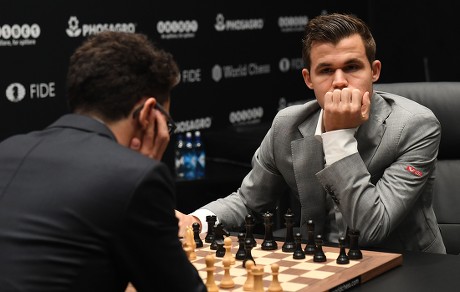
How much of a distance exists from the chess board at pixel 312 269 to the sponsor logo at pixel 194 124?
3256mm

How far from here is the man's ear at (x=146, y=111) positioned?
1.91 meters

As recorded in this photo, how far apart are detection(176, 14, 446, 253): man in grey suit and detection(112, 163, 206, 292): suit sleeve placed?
3.57 ft

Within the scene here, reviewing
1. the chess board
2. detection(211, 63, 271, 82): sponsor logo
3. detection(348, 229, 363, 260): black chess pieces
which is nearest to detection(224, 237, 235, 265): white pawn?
the chess board

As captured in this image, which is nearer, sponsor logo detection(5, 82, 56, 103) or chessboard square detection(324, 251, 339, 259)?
chessboard square detection(324, 251, 339, 259)

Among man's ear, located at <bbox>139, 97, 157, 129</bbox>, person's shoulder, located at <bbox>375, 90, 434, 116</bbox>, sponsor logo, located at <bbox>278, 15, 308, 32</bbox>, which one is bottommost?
sponsor logo, located at <bbox>278, 15, 308, 32</bbox>

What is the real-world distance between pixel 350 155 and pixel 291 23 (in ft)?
14.0

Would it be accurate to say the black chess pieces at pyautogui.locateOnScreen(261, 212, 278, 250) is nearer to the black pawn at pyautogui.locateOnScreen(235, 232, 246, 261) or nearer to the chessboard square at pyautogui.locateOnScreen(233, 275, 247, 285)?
the black pawn at pyautogui.locateOnScreen(235, 232, 246, 261)

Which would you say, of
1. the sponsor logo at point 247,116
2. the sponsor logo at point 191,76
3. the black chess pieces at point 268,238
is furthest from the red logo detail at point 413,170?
the sponsor logo at point 247,116

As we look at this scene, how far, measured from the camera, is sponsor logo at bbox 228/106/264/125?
20.9 ft

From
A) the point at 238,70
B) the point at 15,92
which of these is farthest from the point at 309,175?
the point at 238,70

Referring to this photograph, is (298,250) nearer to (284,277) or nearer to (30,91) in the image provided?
(284,277)

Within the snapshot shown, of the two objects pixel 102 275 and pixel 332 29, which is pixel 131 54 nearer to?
pixel 102 275

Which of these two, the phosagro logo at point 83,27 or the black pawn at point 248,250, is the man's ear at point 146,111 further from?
the phosagro logo at point 83,27

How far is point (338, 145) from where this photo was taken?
9.47 feet
